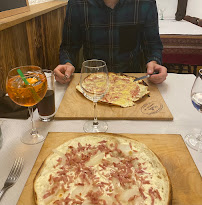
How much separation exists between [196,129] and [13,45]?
1558 millimetres

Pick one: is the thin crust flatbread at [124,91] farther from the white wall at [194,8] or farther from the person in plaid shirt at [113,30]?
the white wall at [194,8]

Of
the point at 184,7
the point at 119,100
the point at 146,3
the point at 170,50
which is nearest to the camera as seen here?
the point at 119,100

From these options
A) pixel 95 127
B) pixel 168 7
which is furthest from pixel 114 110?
pixel 168 7

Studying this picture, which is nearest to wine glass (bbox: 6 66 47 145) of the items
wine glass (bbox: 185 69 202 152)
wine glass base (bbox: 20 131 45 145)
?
wine glass base (bbox: 20 131 45 145)

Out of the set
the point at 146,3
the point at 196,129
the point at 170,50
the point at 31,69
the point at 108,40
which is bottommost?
the point at 170,50

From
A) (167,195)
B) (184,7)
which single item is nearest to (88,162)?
(167,195)

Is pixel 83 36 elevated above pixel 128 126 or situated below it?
above

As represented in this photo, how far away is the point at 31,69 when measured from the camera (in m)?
0.91

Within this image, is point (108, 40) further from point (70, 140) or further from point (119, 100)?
point (70, 140)

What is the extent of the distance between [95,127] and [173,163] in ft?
1.21

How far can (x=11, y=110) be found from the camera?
3.50 ft

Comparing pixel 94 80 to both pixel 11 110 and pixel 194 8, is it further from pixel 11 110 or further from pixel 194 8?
pixel 194 8

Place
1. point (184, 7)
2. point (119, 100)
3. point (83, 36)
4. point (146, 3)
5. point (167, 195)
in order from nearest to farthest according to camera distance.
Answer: point (167, 195) < point (119, 100) < point (146, 3) < point (83, 36) < point (184, 7)

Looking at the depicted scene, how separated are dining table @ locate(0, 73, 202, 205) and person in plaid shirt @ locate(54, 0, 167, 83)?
0.79 meters
